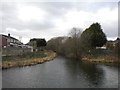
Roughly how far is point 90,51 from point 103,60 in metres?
6.10

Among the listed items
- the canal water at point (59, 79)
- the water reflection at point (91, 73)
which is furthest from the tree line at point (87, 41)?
the canal water at point (59, 79)

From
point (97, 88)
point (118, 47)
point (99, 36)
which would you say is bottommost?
point (97, 88)

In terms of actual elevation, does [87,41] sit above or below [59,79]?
above

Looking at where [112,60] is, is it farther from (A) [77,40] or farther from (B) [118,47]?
(A) [77,40]

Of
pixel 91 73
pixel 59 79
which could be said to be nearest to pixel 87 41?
pixel 91 73

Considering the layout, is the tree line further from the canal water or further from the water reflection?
the canal water

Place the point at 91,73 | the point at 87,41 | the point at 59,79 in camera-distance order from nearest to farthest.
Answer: the point at 59,79
the point at 91,73
the point at 87,41

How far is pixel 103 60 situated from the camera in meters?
25.7

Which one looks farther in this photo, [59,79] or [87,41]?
[87,41]

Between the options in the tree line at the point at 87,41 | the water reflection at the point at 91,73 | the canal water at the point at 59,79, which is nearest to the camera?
the canal water at the point at 59,79

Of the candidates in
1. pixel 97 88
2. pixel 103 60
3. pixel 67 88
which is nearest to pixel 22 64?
pixel 67 88

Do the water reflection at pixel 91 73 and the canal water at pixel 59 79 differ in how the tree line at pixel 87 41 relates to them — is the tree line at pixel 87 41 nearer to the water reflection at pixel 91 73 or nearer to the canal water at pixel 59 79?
the water reflection at pixel 91 73

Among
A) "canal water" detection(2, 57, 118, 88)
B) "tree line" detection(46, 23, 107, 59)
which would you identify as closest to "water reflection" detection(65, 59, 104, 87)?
"canal water" detection(2, 57, 118, 88)

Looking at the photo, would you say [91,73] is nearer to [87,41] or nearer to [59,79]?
[59,79]
